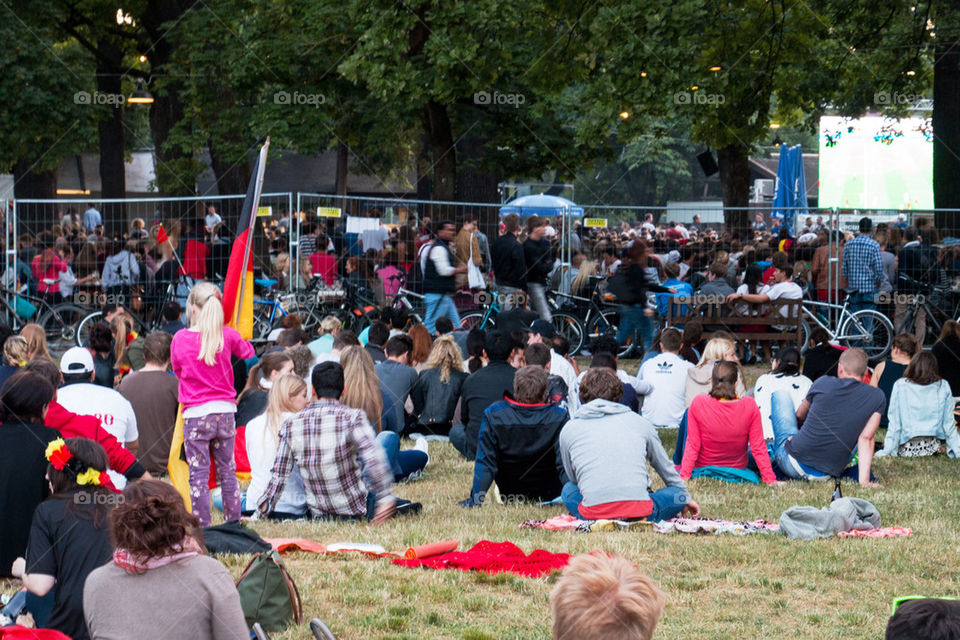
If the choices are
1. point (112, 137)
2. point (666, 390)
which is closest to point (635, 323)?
point (666, 390)

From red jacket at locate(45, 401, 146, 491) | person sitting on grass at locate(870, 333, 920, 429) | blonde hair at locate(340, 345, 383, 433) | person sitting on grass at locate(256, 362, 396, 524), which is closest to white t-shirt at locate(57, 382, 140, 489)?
person sitting on grass at locate(256, 362, 396, 524)

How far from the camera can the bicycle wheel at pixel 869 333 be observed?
18031 mm

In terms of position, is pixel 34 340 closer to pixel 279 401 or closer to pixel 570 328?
pixel 279 401

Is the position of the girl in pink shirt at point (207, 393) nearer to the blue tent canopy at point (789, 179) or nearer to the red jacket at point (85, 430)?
the red jacket at point (85, 430)

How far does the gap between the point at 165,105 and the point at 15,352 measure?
16.8m

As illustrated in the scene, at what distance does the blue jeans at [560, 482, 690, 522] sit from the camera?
8.34m

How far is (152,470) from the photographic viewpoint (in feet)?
35.2

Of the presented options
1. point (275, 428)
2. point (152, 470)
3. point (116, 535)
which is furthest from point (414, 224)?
point (116, 535)

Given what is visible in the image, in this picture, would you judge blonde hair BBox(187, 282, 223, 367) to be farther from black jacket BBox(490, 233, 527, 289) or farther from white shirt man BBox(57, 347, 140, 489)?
black jacket BBox(490, 233, 527, 289)

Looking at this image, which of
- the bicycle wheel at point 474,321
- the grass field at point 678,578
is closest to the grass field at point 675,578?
the grass field at point 678,578

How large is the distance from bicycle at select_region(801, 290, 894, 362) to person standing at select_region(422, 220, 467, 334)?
5.10 m

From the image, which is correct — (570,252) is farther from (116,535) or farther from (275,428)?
(116,535)

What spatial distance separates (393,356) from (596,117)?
10.5 meters

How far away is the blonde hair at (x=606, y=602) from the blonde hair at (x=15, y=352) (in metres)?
7.88
